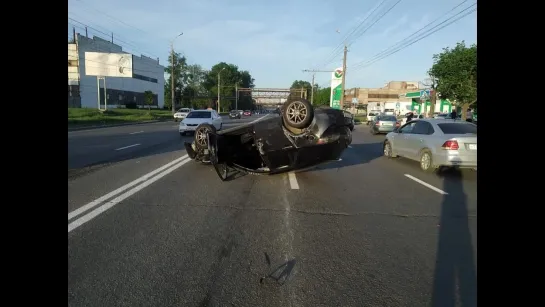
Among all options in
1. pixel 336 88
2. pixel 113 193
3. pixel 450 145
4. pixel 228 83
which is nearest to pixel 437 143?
pixel 450 145

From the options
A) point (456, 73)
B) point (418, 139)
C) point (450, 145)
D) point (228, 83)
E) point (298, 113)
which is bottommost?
point (450, 145)

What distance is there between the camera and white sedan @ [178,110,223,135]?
20469 millimetres

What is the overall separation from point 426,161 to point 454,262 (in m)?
6.74

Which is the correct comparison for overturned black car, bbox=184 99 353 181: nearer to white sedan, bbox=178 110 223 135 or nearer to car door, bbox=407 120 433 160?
car door, bbox=407 120 433 160

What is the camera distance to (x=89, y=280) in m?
3.31

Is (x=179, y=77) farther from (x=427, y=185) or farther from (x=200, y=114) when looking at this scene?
(x=427, y=185)

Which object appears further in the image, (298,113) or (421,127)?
(421,127)

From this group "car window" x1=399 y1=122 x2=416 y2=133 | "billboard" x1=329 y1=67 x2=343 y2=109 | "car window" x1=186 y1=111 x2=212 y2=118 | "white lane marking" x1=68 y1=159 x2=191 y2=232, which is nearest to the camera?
"white lane marking" x1=68 y1=159 x2=191 y2=232

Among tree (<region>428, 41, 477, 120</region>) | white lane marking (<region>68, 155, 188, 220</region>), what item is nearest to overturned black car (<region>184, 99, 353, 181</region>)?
white lane marking (<region>68, 155, 188, 220</region>)

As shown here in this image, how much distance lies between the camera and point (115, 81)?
203 feet

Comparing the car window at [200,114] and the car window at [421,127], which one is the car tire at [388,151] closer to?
the car window at [421,127]

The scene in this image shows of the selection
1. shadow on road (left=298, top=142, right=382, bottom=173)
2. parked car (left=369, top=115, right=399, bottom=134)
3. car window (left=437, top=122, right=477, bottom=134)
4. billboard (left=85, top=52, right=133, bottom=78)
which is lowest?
shadow on road (left=298, top=142, right=382, bottom=173)

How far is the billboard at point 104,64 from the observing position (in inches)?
1876
